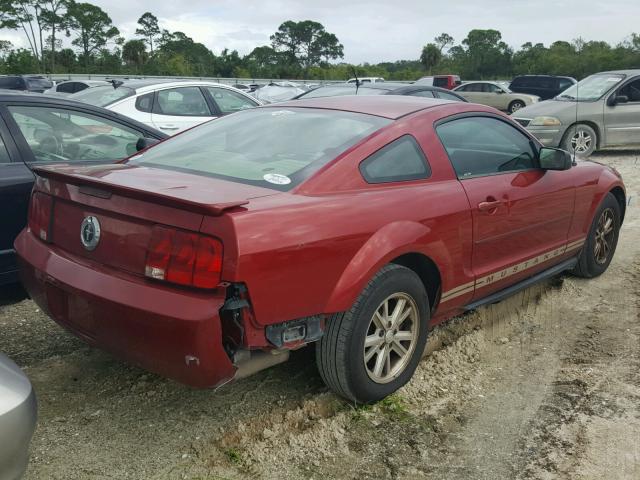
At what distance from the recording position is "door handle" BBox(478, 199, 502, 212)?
3720 millimetres

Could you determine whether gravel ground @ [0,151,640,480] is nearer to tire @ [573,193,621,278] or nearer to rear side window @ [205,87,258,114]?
tire @ [573,193,621,278]

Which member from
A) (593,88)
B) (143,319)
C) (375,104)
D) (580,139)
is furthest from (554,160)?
(593,88)

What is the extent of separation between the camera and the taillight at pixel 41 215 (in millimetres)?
3248

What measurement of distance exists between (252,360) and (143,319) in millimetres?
491

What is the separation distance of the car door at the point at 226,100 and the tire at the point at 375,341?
7065 millimetres

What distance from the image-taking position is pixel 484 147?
4047 millimetres

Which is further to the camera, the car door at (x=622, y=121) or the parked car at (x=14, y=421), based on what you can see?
the car door at (x=622, y=121)

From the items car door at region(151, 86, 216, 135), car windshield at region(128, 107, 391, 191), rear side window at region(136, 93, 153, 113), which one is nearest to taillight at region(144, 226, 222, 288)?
car windshield at region(128, 107, 391, 191)

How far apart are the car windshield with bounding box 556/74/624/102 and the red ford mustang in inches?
338

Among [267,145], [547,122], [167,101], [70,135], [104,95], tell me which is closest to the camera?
[267,145]

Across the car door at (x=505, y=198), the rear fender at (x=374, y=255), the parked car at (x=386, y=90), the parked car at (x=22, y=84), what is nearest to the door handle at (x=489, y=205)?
the car door at (x=505, y=198)

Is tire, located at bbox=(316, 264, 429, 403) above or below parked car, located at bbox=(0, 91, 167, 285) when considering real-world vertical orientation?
below

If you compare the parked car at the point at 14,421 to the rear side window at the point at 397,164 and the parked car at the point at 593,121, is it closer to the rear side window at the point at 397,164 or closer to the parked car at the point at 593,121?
the rear side window at the point at 397,164

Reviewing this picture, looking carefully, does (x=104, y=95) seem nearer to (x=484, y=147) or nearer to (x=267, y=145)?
(x=267, y=145)
